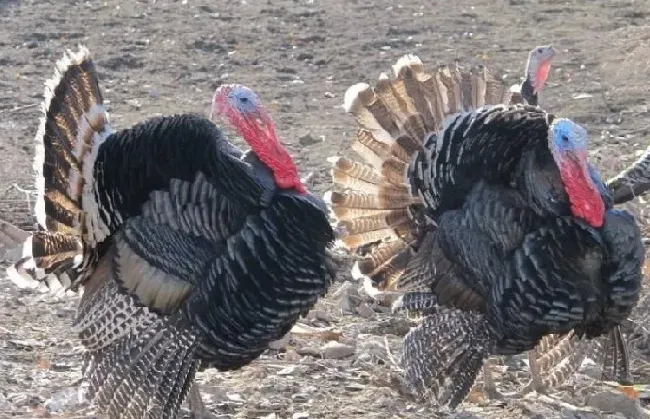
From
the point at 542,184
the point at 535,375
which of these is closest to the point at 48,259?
the point at 542,184

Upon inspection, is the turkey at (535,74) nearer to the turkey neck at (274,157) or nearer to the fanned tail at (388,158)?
the fanned tail at (388,158)

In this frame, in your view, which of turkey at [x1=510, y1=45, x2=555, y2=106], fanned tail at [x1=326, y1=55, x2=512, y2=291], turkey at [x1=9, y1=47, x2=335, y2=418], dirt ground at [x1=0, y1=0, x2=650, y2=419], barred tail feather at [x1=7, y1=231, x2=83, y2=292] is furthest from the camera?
turkey at [x1=510, y1=45, x2=555, y2=106]

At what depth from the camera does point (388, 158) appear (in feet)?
17.5

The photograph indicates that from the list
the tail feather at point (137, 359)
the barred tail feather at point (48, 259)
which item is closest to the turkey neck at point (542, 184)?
the tail feather at point (137, 359)

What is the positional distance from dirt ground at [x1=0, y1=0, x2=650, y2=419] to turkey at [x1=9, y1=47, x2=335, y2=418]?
0.43 meters

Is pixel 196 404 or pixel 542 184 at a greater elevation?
pixel 542 184

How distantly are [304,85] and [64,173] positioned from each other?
5.50 metres

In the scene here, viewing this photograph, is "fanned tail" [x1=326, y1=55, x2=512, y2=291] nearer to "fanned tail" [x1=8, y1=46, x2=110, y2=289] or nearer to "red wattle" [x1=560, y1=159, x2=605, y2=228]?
"red wattle" [x1=560, y1=159, x2=605, y2=228]

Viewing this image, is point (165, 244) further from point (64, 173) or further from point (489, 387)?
point (489, 387)

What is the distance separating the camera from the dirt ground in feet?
16.5

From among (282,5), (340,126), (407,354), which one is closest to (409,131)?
(407,354)

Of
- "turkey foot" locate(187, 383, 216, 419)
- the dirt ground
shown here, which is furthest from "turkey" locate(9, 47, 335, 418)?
the dirt ground

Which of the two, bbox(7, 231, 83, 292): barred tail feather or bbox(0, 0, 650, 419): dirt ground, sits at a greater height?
bbox(7, 231, 83, 292): barred tail feather

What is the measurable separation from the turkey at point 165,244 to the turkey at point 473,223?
1.84 feet
